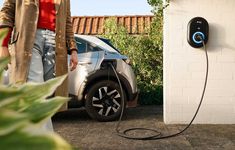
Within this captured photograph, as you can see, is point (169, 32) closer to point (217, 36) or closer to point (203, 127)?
point (217, 36)

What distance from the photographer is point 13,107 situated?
48cm

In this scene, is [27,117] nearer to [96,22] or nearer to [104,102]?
[104,102]

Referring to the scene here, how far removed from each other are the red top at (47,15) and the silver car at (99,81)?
352 centimetres

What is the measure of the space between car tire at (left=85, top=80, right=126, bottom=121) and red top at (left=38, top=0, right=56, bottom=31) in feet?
11.5

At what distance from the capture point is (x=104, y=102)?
260 inches

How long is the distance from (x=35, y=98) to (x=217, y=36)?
19.7 ft

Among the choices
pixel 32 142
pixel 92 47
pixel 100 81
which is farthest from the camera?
pixel 92 47

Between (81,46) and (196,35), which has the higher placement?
(196,35)

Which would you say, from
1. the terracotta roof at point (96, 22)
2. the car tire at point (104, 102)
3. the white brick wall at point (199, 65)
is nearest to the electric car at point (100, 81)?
the car tire at point (104, 102)

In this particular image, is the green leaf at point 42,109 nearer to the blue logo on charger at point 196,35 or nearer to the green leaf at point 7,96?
the green leaf at point 7,96

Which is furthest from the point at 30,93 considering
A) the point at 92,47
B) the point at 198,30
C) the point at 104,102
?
the point at 92,47

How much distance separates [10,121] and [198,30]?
19.4ft

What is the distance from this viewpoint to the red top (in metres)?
3.12

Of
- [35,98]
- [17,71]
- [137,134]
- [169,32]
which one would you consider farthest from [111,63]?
[35,98]
